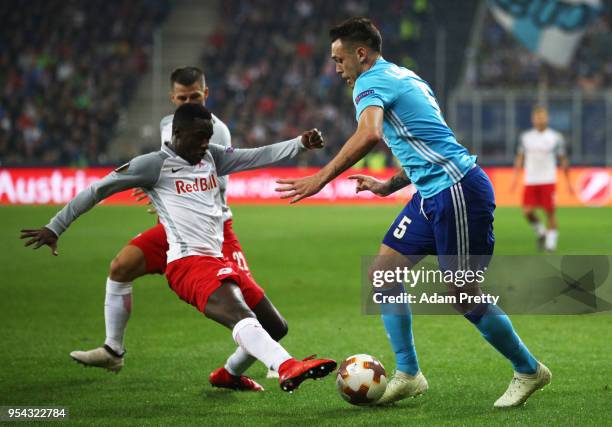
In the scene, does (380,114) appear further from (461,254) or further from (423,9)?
(423,9)

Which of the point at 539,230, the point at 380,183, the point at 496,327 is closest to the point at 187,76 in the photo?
the point at 380,183

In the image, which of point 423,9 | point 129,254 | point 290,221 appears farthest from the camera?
point 423,9

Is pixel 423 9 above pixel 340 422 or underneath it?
above

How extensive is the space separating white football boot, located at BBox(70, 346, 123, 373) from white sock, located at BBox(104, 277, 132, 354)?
0.05m

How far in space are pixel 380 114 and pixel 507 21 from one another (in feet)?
79.0

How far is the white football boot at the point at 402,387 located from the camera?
19.2 feet

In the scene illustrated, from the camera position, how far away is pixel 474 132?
93.4 ft

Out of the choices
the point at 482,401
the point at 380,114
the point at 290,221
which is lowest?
the point at 290,221

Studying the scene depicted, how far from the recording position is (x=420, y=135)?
5629 millimetres

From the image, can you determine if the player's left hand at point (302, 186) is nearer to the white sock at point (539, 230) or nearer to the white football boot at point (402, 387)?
the white football boot at point (402, 387)

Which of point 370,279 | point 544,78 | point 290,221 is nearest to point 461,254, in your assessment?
point 370,279

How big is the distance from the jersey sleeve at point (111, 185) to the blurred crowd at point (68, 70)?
22.7 m

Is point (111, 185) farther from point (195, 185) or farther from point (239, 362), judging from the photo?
point (239, 362)

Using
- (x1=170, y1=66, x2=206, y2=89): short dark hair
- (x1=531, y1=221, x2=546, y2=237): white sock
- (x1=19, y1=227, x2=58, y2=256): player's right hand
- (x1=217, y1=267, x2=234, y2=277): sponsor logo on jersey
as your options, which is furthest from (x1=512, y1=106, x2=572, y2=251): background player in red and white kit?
(x1=19, y1=227, x2=58, y2=256): player's right hand
